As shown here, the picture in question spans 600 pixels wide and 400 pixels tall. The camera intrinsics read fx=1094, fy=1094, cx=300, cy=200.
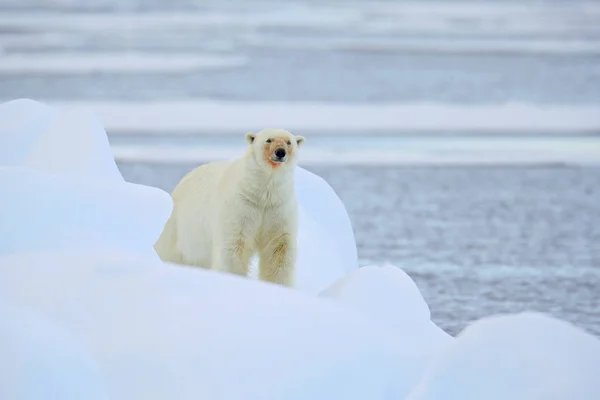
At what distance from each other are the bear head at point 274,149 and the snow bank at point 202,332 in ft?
3.62

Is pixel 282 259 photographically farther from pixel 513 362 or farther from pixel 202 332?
pixel 513 362

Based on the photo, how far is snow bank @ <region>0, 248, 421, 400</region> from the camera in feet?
6.98

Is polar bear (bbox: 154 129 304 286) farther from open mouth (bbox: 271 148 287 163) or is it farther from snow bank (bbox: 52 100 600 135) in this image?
snow bank (bbox: 52 100 600 135)

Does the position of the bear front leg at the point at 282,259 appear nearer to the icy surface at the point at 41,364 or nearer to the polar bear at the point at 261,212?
the polar bear at the point at 261,212

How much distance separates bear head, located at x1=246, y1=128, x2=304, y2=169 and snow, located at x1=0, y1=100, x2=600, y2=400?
2.52 feet

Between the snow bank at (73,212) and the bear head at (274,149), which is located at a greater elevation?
the bear head at (274,149)

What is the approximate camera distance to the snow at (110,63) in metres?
12.2

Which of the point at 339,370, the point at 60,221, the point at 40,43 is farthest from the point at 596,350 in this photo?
the point at 40,43

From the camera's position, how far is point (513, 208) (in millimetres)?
6609

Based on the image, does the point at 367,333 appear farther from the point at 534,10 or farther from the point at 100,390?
the point at 534,10

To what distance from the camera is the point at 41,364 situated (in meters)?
2.00

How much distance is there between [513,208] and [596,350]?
15.0ft

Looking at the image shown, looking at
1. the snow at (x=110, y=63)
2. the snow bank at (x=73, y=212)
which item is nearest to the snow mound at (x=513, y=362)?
the snow bank at (x=73, y=212)

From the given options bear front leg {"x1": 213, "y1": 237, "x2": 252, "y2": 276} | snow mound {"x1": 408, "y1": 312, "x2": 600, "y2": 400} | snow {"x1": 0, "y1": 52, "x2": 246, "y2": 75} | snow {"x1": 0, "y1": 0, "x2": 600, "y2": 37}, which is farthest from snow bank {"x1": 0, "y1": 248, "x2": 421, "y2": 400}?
snow {"x1": 0, "y1": 0, "x2": 600, "y2": 37}
